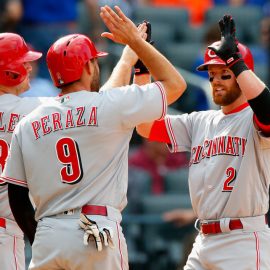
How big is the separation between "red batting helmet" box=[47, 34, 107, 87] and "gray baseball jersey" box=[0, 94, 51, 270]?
0.56 m

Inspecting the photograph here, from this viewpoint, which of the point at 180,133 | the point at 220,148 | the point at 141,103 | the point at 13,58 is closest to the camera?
the point at 141,103

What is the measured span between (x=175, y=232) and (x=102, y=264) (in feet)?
14.1

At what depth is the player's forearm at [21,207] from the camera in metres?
5.59

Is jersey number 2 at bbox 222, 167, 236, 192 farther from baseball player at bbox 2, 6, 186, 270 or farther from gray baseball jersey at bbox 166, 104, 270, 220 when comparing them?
baseball player at bbox 2, 6, 186, 270

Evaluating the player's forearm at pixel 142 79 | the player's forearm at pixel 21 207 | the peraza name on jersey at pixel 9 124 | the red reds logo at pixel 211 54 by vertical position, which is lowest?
the player's forearm at pixel 21 207

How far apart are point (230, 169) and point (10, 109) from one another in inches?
56.6

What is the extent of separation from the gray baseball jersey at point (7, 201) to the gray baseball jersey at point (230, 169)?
3.75 feet

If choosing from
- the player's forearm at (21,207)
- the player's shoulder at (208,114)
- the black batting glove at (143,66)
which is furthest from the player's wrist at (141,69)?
the player's forearm at (21,207)

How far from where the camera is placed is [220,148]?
5.93 m

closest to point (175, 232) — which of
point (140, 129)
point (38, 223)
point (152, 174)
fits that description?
point (152, 174)

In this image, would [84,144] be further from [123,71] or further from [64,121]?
[123,71]

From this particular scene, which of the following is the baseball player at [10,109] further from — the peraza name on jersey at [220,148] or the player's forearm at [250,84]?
the player's forearm at [250,84]

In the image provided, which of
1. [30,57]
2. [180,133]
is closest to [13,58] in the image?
[30,57]

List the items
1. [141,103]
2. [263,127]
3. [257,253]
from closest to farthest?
[141,103] → [263,127] → [257,253]
